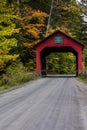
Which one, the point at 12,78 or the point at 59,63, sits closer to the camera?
the point at 12,78

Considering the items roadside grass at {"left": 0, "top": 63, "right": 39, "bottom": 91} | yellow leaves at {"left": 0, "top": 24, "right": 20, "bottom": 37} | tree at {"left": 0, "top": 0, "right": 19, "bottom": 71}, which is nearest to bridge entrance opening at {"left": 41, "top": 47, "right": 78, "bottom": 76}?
roadside grass at {"left": 0, "top": 63, "right": 39, "bottom": 91}

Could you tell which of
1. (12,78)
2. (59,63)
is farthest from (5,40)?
(59,63)

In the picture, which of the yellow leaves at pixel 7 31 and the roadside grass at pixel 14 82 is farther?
the yellow leaves at pixel 7 31

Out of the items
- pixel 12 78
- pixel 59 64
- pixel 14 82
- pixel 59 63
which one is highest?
pixel 59 63

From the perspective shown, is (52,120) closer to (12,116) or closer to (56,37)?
(12,116)

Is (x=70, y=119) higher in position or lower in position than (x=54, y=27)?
lower

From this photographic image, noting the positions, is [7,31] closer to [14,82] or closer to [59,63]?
[14,82]

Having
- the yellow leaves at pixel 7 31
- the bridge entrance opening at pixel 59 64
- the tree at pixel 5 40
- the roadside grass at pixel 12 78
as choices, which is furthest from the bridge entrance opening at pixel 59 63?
the yellow leaves at pixel 7 31

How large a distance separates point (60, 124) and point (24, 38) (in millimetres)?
44685

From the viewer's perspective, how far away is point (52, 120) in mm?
10711

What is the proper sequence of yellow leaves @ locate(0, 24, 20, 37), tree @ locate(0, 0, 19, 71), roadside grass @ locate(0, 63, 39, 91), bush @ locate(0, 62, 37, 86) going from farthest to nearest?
yellow leaves @ locate(0, 24, 20, 37) < tree @ locate(0, 0, 19, 71) < bush @ locate(0, 62, 37, 86) < roadside grass @ locate(0, 63, 39, 91)

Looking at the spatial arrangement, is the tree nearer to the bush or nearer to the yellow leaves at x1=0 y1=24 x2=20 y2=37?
the yellow leaves at x1=0 y1=24 x2=20 y2=37

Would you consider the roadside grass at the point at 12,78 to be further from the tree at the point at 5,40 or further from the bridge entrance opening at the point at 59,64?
the bridge entrance opening at the point at 59,64

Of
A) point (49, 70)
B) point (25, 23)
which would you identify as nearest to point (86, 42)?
point (49, 70)
